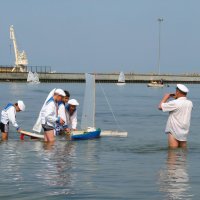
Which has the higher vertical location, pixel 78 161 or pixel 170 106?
pixel 170 106

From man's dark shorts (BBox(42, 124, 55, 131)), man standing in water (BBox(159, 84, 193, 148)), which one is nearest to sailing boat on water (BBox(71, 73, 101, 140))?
man's dark shorts (BBox(42, 124, 55, 131))

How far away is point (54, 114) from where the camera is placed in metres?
19.5

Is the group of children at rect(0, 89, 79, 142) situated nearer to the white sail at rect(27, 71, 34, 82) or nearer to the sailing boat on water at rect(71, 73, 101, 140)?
the sailing boat on water at rect(71, 73, 101, 140)

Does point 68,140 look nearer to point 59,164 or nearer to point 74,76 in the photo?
point 59,164

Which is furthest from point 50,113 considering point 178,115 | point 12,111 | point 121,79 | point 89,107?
point 121,79

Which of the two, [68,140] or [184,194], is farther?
[68,140]

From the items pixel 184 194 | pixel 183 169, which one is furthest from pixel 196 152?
pixel 184 194

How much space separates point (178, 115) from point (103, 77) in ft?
420

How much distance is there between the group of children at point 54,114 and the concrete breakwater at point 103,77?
11620cm

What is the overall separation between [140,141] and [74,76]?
389 feet

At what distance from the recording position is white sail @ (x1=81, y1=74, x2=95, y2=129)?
26141 millimetres

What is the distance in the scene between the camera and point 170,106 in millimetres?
16750

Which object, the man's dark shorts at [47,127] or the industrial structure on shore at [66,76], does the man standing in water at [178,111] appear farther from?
the industrial structure on shore at [66,76]

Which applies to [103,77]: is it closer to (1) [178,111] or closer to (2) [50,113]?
(2) [50,113]
